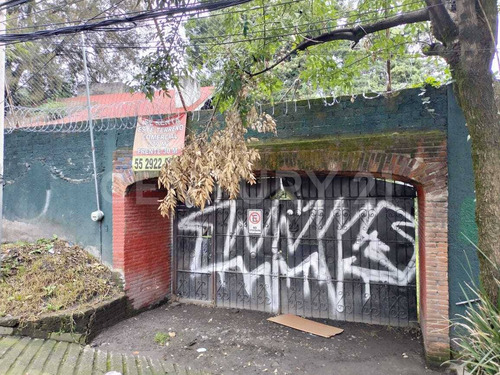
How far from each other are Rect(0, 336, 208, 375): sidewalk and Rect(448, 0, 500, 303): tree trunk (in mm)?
3272

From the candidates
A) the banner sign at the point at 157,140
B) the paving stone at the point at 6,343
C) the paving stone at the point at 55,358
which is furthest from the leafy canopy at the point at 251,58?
the paving stone at the point at 6,343

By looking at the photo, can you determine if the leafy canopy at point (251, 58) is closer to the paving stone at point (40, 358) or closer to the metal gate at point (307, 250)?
the metal gate at point (307, 250)

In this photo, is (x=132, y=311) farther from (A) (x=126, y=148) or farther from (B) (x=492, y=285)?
(B) (x=492, y=285)

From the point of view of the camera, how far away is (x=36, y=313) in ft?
16.1

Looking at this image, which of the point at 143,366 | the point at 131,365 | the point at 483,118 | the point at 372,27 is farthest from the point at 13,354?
the point at 372,27

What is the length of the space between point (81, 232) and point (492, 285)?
591cm

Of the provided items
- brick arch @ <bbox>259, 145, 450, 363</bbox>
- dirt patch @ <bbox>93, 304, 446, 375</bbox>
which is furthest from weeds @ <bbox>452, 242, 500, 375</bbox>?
dirt patch @ <bbox>93, 304, 446, 375</bbox>

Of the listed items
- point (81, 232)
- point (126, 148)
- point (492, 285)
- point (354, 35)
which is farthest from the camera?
point (81, 232)

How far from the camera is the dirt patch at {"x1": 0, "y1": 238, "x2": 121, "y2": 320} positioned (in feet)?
16.4

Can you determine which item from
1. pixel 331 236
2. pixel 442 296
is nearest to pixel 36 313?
pixel 331 236

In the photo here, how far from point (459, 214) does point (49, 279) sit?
18.7 ft

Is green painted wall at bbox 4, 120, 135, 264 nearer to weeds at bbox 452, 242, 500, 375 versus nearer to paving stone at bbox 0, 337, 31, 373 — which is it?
paving stone at bbox 0, 337, 31, 373

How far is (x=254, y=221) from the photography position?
245 inches

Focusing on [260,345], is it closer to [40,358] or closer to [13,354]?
[40,358]
